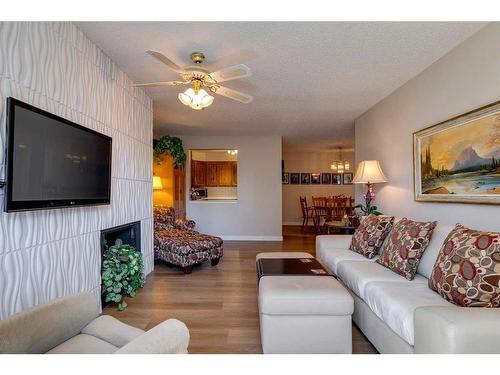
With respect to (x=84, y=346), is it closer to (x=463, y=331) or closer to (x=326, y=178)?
(x=463, y=331)

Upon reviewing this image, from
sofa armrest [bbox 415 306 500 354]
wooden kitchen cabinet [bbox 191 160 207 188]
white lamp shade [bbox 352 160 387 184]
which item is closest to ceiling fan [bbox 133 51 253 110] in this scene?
sofa armrest [bbox 415 306 500 354]

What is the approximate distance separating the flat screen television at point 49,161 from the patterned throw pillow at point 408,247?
2529 millimetres

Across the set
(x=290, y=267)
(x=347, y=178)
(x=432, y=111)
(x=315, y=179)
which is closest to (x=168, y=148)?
(x=290, y=267)

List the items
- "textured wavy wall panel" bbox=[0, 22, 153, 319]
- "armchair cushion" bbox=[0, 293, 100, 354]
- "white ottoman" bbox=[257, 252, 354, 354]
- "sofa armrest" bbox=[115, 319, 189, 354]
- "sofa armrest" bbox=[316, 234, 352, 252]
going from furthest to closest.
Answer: "sofa armrest" bbox=[316, 234, 352, 252] → "white ottoman" bbox=[257, 252, 354, 354] → "textured wavy wall panel" bbox=[0, 22, 153, 319] → "armchair cushion" bbox=[0, 293, 100, 354] → "sofa armrest" bbox=[115, 319, 189, 354]

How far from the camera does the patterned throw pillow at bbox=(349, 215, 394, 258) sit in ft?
9.03

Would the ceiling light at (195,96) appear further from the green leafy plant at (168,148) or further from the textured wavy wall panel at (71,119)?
the green leafy plant at (168,148)

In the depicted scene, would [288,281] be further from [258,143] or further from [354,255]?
[258,143]

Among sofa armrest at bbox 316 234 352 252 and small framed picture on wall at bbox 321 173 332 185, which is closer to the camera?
sofa armrest at bbox 316 234 352 252

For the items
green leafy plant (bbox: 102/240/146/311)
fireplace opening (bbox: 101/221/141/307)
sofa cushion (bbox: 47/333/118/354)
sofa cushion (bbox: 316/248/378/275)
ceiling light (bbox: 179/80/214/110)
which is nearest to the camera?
sofa cushion (bbox: 47/333/118/354)

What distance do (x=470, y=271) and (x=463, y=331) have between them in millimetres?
589

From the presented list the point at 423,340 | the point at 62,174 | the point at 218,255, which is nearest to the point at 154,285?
the point at 218,255

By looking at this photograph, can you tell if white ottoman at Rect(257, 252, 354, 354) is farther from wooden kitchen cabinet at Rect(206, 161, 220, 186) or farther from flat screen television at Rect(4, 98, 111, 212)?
wooden kitchen cabinet at Rect(206, 161, 220, 186)

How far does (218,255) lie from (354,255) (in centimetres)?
206

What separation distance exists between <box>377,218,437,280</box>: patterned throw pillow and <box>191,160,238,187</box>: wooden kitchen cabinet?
5310 millimetres
